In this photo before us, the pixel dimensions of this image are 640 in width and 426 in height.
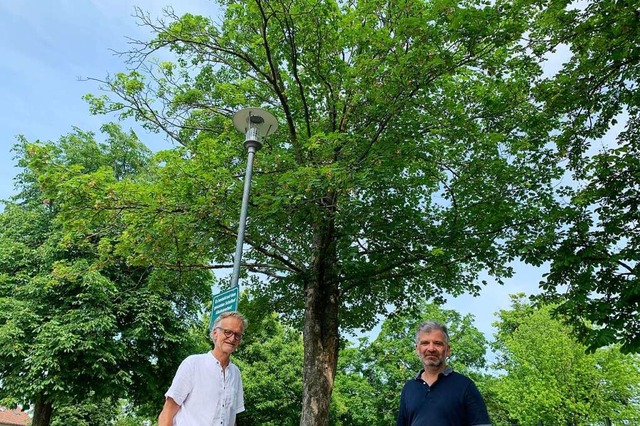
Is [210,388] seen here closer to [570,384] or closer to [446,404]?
[446,404]

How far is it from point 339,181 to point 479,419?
5.40 meters

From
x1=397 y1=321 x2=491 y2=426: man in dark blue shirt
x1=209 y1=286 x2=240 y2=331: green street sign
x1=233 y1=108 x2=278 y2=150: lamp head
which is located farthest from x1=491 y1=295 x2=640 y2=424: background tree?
x1=397 y1=321 x2=491 y2=426: man in dark blue shirt

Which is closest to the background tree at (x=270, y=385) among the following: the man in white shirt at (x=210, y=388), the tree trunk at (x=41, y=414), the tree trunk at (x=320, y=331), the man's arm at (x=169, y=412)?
the tree trunk at (x=41, y=414)

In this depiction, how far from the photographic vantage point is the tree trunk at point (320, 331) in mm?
9549

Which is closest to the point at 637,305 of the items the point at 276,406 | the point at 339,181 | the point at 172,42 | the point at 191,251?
the point at 339,181

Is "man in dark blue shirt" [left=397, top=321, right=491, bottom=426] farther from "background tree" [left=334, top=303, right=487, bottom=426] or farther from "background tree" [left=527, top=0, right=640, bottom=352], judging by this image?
Answer: "background tree" [left=334, top=303, right=487, bottom=426]

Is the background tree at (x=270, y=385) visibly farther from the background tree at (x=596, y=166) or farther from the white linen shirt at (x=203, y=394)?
the white linen shirt at (x=203, y=394)

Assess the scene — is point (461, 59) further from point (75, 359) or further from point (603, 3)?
point (75, 359)

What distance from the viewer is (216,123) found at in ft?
41.0

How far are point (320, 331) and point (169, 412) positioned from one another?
751 centimetres

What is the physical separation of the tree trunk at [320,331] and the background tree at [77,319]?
3.59 meters

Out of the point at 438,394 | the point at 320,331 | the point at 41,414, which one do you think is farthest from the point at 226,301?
the point at 41,414

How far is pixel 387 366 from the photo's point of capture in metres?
31.2

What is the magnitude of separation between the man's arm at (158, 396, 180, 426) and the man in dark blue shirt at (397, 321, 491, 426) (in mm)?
1520
